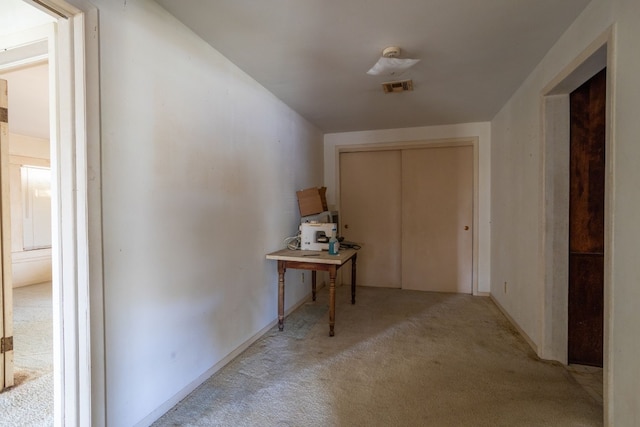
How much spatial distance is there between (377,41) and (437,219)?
2.73 m

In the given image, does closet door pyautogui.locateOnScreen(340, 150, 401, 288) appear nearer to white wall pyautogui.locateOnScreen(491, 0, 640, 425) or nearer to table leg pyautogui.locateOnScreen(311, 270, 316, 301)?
table leg pyautogui.locateOnScreen(311, 270, 316, 301)

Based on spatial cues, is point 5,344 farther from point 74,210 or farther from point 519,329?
point 519,329

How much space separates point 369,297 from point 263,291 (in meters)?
1.67

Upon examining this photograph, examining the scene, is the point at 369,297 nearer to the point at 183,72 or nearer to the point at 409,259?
the point at 409,259

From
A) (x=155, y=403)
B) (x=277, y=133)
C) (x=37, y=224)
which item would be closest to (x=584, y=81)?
(x=277, y=133)

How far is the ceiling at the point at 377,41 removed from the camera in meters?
1.62

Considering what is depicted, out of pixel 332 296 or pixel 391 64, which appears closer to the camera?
pixel 391 64

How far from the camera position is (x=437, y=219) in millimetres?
4066

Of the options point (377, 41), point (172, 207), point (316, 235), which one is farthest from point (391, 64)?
point (172, 207)

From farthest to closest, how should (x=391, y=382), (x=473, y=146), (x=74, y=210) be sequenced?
1. (x=473, y=146)
2. (x=391, y=382)
3. (x=74, y=210)

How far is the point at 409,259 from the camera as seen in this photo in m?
4.20

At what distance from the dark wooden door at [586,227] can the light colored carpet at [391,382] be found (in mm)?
341

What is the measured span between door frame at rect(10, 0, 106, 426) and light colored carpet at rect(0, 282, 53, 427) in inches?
26.0

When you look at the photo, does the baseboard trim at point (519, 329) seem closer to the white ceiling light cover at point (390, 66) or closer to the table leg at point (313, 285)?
the table leg at point (313, 285)
